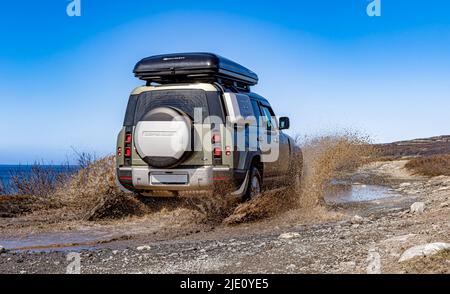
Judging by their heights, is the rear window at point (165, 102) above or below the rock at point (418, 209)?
above

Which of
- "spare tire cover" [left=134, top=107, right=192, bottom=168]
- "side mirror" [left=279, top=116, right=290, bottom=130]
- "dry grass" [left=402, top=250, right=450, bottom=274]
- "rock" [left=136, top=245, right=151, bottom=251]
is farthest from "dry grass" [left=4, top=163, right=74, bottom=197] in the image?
"dry grass" [left=402, top=250, right=450, bottom=274]

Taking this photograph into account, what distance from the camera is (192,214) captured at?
8141mm

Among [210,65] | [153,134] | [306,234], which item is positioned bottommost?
[306,234]

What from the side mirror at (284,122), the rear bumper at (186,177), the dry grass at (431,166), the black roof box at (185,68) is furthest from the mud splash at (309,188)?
the dry grass at (431,166)

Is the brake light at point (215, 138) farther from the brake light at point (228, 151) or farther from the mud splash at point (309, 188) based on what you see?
the mud splash at point (309, 188)

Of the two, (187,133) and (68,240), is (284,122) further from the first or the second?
(68,240)

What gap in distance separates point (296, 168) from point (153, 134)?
4141 millimetres

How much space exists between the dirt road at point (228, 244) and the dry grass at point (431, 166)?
1218 centimetres

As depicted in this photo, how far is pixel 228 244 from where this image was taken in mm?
5766

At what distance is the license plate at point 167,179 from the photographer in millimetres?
7559

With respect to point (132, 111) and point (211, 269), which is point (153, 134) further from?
point (211, 269)

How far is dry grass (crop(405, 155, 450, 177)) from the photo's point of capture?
20.0m

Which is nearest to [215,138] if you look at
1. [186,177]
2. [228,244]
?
[186,177]

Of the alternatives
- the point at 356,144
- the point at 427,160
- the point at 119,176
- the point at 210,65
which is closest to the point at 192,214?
the point at 119,176
